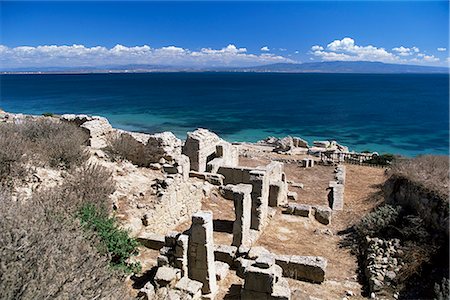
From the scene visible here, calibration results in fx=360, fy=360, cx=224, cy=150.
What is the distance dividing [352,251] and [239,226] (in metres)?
3.52

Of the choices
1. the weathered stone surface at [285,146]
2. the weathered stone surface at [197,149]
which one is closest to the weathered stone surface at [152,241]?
the weathered stone surface at [197,149]

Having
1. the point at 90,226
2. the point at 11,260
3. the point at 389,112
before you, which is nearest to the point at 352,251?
the point at 90,226

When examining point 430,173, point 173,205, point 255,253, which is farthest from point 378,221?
point 173,205

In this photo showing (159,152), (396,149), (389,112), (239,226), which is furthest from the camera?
(389,112)

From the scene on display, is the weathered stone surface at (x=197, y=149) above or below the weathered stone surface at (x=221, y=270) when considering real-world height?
above

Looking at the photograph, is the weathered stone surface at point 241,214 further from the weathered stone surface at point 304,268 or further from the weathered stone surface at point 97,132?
the weathered stone surface at point 97,132

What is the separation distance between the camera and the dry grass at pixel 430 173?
1062cm

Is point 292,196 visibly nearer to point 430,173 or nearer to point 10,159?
point 430,173

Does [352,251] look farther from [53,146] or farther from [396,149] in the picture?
[396,149]

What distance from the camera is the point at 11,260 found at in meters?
4.14

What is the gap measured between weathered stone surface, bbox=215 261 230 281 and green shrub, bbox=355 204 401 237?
186 inches

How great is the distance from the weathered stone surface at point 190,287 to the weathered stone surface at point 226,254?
2.01m

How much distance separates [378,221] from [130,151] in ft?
30.5

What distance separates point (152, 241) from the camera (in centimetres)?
930
